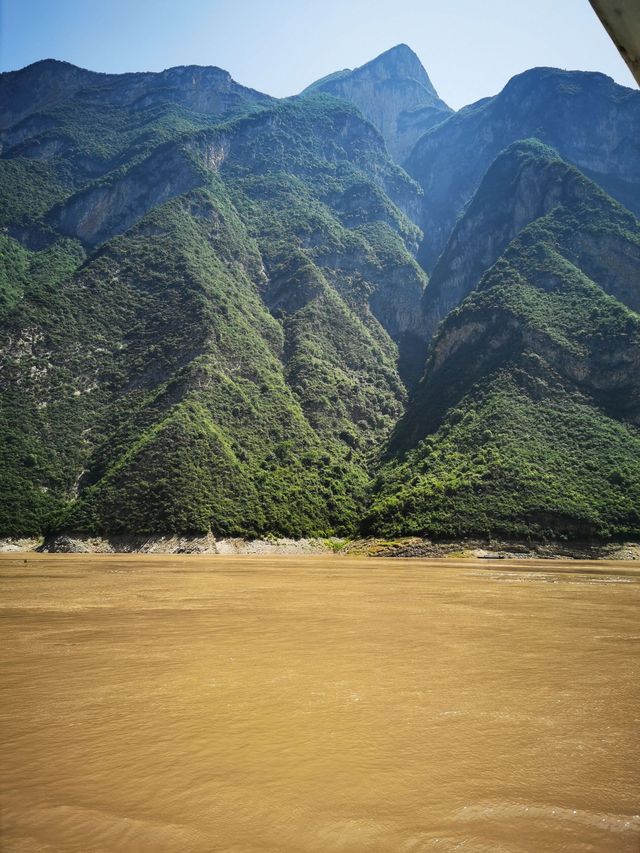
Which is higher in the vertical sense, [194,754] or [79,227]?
[79,227]

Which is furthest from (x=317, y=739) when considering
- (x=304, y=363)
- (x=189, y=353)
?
(x=304, y=363)

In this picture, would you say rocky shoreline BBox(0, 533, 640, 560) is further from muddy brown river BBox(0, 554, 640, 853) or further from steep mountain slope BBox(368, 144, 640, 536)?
muddy brown river BBox(0, 554, 640, 853)

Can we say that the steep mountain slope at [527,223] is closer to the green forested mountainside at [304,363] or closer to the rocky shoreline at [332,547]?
the green forested mountainside at [304,363]

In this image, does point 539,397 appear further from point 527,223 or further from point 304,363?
point 527,223

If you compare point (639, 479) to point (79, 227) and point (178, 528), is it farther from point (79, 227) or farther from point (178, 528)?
point (79, 227)

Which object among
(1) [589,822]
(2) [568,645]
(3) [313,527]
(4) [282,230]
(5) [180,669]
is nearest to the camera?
(1) [589,822]

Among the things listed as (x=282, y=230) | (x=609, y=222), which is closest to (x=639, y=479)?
(x=609, y=222)
